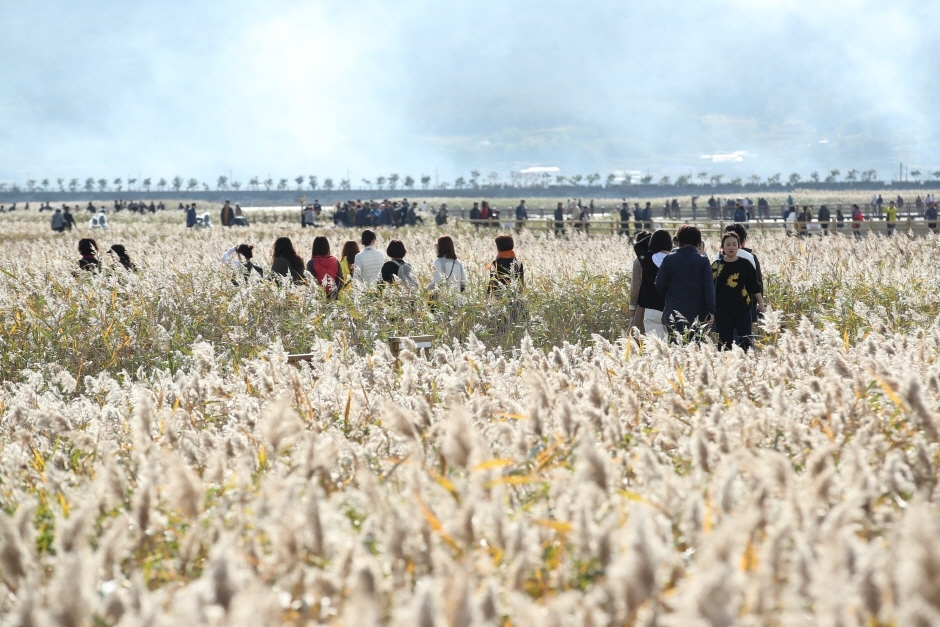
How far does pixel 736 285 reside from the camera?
959cm

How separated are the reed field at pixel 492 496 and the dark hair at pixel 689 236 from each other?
2.93m

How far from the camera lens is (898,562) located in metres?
2.21

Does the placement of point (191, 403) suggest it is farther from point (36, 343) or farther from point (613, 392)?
point (36, 343)

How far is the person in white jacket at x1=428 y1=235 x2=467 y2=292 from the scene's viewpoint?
11.4 metres

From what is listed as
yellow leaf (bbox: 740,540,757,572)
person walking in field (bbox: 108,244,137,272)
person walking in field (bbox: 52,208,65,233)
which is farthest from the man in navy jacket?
person walking in field (bbox: 52,208,65,233)

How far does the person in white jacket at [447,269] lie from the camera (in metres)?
11.4

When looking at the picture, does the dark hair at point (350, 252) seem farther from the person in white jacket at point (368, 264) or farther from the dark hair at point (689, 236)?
the dark hair at point (689, 236)

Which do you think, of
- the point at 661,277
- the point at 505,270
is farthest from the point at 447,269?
the point at 661,277

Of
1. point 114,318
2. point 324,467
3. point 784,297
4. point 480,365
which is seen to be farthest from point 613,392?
point 784,297

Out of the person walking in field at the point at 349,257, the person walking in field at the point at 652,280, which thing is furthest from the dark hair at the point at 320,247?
the person walking in field at the point at 652,280

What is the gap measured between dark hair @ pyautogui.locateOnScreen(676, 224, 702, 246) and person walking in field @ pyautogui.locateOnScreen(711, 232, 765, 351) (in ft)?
2.00

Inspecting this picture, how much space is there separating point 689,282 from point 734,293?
33.2 inches

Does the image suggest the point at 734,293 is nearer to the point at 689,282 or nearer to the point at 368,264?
the point at 689,282

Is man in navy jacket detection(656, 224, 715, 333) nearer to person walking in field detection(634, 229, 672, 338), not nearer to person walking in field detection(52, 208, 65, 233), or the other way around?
person walking in field detection(634, 229, 672, 338)
